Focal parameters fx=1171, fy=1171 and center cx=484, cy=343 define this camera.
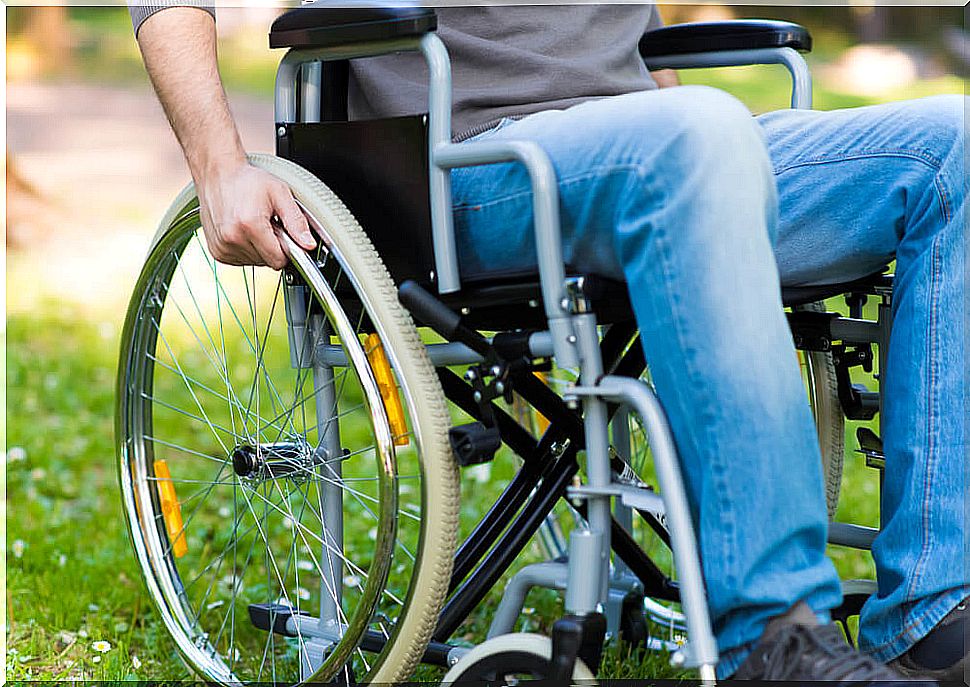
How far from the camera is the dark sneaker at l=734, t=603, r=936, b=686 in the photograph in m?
1.02

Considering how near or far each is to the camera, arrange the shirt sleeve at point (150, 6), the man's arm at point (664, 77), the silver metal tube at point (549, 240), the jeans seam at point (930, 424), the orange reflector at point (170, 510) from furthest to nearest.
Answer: the man's arm at point (664, 77) → the orange reflector at point (170, 510) → the shirt sleeve at point (150, 6) → the jeans seam at point (930, 424) → the silver metal tube at point (549, 240)

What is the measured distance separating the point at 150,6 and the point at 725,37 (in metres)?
0.84

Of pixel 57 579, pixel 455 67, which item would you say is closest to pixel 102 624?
pixel 57 579

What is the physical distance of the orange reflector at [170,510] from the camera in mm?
1701

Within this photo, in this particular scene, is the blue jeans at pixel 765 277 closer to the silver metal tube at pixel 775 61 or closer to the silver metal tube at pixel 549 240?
the silver metal tube at pixel 549 240

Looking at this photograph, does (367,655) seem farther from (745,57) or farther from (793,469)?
(745,57)

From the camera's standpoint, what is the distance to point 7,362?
3.39 metres

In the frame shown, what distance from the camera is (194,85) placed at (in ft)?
4.39

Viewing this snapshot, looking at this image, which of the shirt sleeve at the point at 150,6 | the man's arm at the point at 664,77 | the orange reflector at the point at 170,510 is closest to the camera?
the shirt sleeve at the point at 150,6

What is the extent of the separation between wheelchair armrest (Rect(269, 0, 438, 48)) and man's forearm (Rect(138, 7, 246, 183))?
0.09 m

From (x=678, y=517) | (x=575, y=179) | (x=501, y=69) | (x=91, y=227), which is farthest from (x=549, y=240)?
(x=91, y=227)

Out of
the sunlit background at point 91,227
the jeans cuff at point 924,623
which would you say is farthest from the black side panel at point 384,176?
the sunlit background at point 91,227

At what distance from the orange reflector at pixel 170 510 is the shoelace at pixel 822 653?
3.15 ft

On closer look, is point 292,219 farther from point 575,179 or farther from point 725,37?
point 725,37
